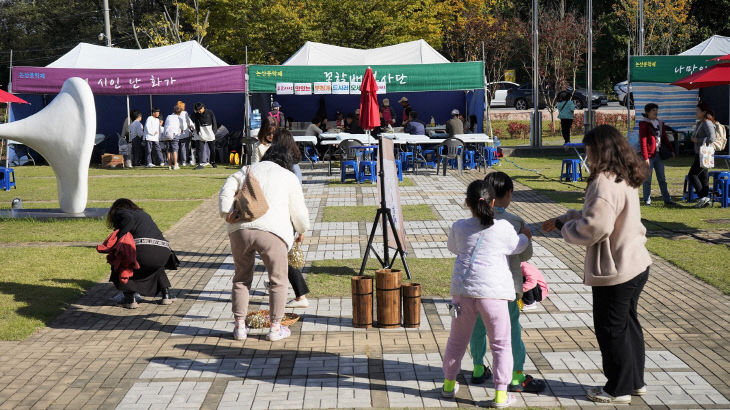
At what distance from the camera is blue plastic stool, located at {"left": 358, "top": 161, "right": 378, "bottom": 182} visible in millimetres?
18266

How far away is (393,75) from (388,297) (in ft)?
55.6

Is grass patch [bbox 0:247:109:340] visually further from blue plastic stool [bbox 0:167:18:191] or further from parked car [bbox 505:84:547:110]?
parked car [bbox 505:84:547:110]

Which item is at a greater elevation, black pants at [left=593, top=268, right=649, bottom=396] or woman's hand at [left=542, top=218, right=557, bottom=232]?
woman's hand at [left=542, top=218, right=557, bottom=232]

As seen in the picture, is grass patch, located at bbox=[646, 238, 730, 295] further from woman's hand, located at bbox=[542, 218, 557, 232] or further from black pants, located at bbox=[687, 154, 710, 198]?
woman's hand, located at bbox=[542, 218, 557, 232]

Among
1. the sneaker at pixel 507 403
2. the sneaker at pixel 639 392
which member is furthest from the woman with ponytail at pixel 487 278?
the sneaker at pixel 639 392

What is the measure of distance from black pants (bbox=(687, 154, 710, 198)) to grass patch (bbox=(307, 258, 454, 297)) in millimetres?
6239

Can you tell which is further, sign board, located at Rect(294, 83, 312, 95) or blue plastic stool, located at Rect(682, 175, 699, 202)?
sign board, located at Rect(294, 83, 312, 95)

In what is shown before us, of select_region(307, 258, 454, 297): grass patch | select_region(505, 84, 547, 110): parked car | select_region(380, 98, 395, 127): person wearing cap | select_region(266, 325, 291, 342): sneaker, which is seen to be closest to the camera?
select_region(266, 325, 291, 342): sneaker

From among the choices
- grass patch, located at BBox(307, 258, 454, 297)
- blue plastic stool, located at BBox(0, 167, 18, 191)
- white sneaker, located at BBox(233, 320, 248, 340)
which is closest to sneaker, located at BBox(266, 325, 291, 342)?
white sneaker, located at BBox(233, 320, 248, 340)

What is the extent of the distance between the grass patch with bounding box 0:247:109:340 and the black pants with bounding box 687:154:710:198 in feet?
32.0

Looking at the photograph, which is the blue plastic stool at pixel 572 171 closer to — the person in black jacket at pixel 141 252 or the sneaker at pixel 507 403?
the person in black jacket at pixel 141 252

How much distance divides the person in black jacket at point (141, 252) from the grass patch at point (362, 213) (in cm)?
539

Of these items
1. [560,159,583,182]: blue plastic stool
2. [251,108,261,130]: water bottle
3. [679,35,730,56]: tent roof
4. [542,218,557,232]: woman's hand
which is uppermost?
[679,35,730,56]: tent roof

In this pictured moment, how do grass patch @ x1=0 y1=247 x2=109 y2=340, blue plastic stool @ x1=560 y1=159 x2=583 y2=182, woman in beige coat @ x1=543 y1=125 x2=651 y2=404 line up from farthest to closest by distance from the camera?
blue plastic stool @ x1=560 y1=159 x2=583 y2=182 < grass patch @ x1=0 y1=247 x2=109 y2=340 < woman in beige coat @ x1=543 y1=125 x2=651 y2=404
